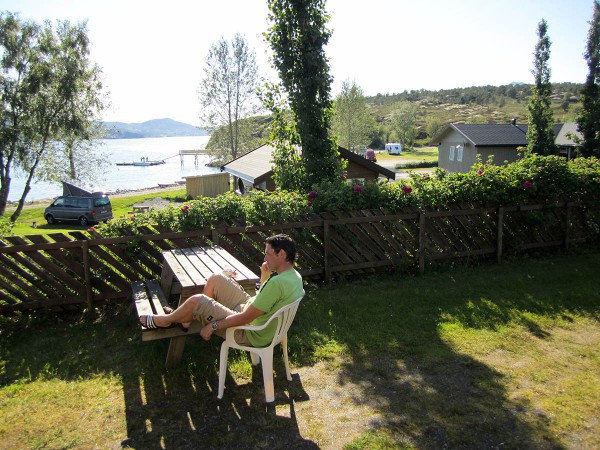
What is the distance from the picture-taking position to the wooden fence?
19.2ft

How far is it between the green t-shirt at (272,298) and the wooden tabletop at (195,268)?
742mm

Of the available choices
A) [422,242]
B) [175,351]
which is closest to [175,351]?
[175,351]

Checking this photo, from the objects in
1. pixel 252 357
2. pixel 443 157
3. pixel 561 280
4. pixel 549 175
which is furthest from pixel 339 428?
pixel 443 157

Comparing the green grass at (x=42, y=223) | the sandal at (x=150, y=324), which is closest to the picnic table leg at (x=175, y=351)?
the sandal at (x=150, y=324)

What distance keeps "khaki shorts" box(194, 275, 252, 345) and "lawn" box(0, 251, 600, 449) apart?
699 millimetres

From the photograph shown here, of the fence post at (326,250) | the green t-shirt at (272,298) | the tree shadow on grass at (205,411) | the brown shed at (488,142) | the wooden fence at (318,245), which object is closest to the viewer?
the tree shadow on grass at (205,411)

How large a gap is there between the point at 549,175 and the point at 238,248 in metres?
6.08

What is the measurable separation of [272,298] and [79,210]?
25101 millimetres

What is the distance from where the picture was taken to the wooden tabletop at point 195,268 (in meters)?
4.52

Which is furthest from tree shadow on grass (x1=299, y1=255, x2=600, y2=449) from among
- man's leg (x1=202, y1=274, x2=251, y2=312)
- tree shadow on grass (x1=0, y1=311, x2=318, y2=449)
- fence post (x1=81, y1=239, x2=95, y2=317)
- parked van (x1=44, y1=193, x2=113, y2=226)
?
parked van (x1=44, y1=193, x2=113, y2=226)

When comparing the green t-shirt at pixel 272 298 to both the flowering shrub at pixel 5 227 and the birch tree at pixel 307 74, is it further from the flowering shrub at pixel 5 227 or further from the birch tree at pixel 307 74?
the birch tree at pixel 307 74

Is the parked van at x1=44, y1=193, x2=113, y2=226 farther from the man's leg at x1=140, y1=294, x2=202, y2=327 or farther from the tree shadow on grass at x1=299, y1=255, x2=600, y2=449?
the man's leg at x1=140, y1=294, x2=202, y2=327

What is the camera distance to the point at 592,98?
3275cm

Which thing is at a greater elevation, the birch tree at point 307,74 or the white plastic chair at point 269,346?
the birch tree at point 307,74
